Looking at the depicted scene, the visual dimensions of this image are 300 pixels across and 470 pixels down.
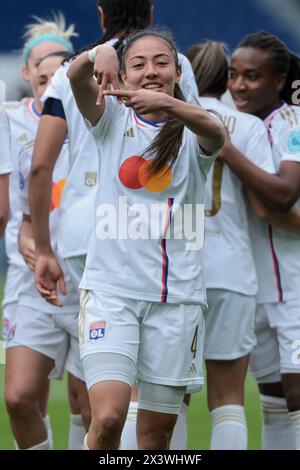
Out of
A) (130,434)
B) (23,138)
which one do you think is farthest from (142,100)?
(23,138)

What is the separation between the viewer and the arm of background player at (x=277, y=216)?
4348 millimetres

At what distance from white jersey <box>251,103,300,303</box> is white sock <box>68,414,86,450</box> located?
1.06 meters

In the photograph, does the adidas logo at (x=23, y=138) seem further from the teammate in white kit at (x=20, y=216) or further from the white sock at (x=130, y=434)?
the white sock at (x=130, y=434)

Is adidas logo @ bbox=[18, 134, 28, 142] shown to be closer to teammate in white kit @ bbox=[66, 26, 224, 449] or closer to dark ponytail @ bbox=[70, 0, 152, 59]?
dark ponytail @ bbox=[70, 0, 152, 59]

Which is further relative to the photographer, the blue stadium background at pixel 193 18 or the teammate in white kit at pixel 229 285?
the blue stadium background at pixel 193 18

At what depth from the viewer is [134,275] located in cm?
357

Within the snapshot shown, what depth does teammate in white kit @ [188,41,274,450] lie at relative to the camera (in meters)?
4.29

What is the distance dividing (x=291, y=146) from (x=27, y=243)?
123 cm

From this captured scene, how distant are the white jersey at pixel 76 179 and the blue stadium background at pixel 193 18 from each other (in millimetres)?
7471

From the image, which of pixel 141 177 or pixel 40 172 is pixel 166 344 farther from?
pixel 40 172

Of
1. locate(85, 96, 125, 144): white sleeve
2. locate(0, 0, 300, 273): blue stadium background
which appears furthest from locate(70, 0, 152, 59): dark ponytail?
locate(0, 0, 300, 273): blue stadium background

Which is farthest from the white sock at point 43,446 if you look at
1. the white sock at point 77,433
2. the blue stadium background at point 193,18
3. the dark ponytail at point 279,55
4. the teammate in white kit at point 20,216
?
the blue stadium background at point 193,18

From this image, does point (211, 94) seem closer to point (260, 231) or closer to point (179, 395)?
point (260, 231)
